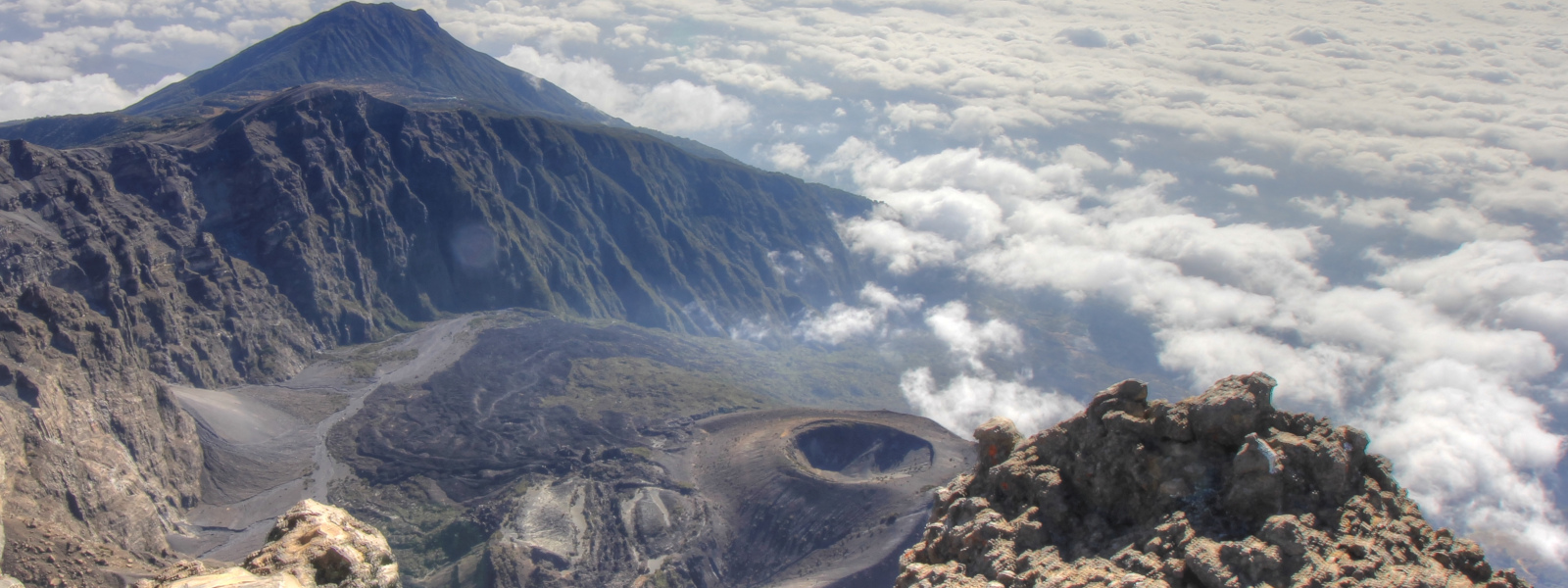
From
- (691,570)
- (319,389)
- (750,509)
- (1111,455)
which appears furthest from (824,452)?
(1111,455)

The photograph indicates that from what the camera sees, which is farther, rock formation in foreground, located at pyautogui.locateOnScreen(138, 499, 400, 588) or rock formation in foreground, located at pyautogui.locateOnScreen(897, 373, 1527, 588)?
rock formation in foreground, located at pyautogui.locateOnScreen(897, 373, 1527, 588)

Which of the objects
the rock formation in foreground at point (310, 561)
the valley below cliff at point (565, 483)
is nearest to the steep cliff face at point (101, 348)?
the valley below cliff at point (565, 483)

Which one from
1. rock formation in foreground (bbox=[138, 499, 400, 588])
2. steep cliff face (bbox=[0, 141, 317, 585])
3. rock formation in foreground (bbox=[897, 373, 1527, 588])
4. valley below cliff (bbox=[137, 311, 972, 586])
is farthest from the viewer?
valley below cliff (bbox=[137, 311, 972, 586])

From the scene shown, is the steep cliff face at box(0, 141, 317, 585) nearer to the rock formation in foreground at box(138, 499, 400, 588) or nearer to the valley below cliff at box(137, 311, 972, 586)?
the valley below cliff at box(137, 311, 972, 586)

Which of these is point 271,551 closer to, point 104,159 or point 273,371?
point 273,371

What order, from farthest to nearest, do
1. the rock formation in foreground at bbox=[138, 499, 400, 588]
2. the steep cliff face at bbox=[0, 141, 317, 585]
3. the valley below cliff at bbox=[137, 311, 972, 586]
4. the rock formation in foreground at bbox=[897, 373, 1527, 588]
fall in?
the valley below cliff at bbox=[137, 311, 972, 586] → the steep cliff face at bbox=[0, 141, 317, 585] → the rock formation in foreground at bbox=[897, 373, 1527, 588] → the rock formation in foreground at bbox=[138, 499, 400, 588]

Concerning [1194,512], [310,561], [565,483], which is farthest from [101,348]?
[1194,512]

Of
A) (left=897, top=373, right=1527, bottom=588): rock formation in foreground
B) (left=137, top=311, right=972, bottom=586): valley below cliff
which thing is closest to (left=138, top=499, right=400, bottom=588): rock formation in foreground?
(left=897, top=373, right=1527, bottom=588): rock formation in foreground
